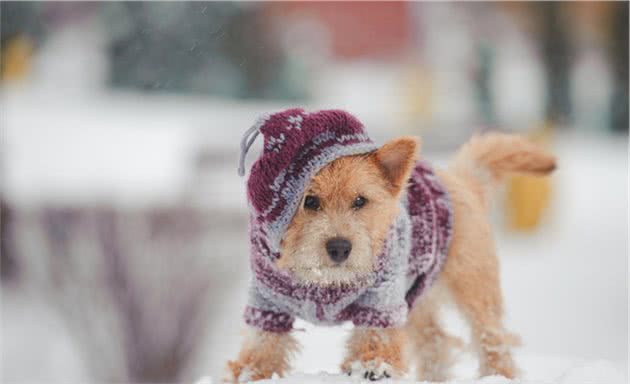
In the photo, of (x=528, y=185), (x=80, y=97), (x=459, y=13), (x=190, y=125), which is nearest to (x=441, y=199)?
(x=528, y=185)

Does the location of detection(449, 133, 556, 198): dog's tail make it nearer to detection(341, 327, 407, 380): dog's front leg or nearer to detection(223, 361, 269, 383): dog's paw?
detection(341, 327, 407, 380): dog's front leg

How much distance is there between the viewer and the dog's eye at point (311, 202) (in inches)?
105

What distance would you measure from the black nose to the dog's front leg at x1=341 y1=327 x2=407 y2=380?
0.45 m

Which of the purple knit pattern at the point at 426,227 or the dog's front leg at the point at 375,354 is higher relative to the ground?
the purple knit pattern at the point at 426,227

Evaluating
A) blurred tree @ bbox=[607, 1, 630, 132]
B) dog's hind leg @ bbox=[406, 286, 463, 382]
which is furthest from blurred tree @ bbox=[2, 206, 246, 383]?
blurred tree @ bbox=[607, 1, 630, 132]

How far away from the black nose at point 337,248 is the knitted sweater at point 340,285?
16 centimetres

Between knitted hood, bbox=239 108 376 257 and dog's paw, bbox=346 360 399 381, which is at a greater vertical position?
knitted hood, bbox=239 108 376 257

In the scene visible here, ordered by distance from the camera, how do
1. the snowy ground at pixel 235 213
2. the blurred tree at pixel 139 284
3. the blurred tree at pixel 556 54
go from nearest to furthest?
the snowy ground at pixel 235 213 → the blurred tree at pixel 139 284 → the blurred tree at pixel 556 54

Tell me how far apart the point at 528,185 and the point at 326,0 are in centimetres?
1168

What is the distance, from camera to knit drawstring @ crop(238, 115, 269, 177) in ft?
8.71

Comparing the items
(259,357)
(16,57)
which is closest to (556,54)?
(16,57)

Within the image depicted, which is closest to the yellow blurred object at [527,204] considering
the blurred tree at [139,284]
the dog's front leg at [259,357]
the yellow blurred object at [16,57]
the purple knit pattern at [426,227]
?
the blurred tree at [139,284]

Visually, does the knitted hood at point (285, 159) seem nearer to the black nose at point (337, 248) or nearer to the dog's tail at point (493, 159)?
the black nose at point (337, 248)

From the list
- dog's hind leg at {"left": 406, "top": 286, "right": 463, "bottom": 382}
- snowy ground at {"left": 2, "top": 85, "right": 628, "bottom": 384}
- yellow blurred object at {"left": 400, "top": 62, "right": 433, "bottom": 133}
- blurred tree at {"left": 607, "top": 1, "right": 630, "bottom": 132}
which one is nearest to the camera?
dog's hind leg at {"left": 406, "top": 286, "right": 463, "bottom": 382}
